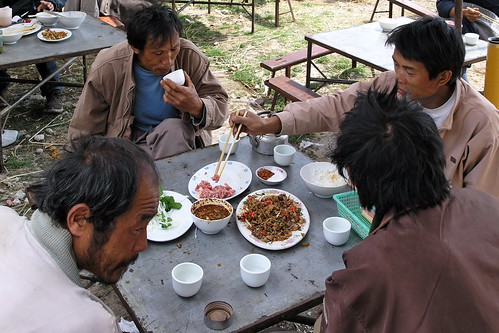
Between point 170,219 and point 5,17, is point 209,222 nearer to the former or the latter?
point 170,219

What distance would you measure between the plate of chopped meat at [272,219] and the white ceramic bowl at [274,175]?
10 cm

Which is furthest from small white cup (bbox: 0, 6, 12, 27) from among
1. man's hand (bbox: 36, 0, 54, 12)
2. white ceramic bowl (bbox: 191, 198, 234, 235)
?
white ceramic bowl (bbox: 191, 198, 234, 235)

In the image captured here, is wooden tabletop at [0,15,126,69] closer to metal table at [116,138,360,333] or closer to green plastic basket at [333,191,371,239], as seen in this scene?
A: metal table at [116,138,360,333]

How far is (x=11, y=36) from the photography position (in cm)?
468

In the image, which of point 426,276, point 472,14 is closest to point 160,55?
point 426,276

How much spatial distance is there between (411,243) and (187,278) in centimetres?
107

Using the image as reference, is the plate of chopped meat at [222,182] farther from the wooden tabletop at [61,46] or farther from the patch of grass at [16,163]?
the patch of grass at [16,163]

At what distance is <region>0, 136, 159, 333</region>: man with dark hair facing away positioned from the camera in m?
1.47

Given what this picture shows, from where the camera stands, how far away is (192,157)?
340cm

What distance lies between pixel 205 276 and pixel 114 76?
1.84 meters

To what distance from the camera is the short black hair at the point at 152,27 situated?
340 centimetres

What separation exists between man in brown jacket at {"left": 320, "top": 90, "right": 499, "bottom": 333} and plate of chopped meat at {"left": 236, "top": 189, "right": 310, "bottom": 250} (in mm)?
733

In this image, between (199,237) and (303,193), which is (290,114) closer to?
(303,193)

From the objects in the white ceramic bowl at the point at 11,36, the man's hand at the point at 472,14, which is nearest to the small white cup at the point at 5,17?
the white ceramic bowl at the point at 11,36
